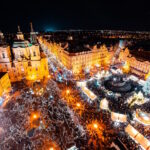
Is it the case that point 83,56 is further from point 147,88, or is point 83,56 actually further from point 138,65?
point 147,88

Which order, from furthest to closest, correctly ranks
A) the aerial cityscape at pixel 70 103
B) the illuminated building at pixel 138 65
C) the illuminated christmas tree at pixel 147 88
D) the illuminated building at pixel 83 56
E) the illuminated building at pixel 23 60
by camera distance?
the illuminated building at pixel 83 56
the illuminated building at pixel 138 65
the illuminated building at pixel 23 60
the illuminated christmas tree at pixel 147 88
the aerial cityscape at pixel 70 103

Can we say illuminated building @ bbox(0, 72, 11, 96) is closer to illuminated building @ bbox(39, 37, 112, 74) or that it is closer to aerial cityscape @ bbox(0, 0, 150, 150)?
aerial cityscape @ bbox(0, 0, 150, 150)

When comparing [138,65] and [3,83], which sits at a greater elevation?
[138,65]

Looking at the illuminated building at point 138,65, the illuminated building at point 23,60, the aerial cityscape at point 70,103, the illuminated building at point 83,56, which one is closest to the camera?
the aerial cityscape at point 70,103

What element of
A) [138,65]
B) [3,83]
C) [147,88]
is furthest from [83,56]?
[3,83]

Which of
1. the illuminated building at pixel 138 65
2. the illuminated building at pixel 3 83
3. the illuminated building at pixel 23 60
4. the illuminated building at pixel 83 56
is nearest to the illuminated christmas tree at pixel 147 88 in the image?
the illuminated building at pixel 138 65

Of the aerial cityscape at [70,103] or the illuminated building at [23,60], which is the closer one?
the aerial cityscape at [70,103]

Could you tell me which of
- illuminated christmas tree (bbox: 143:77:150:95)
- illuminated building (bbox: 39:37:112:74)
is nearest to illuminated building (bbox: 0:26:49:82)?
illuminated building (bbox: 39:37:112:74)

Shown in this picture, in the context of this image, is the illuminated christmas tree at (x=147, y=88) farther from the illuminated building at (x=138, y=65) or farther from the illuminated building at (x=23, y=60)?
the illuminated building at (x=23, y=60)

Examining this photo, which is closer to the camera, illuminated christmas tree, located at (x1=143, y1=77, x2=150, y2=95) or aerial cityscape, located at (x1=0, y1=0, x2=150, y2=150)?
aerial cityscape, located at (x1=0, y1=0, x2=150, y2=150)

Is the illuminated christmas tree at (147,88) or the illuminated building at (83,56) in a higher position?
the illuminated building at (83,56)
